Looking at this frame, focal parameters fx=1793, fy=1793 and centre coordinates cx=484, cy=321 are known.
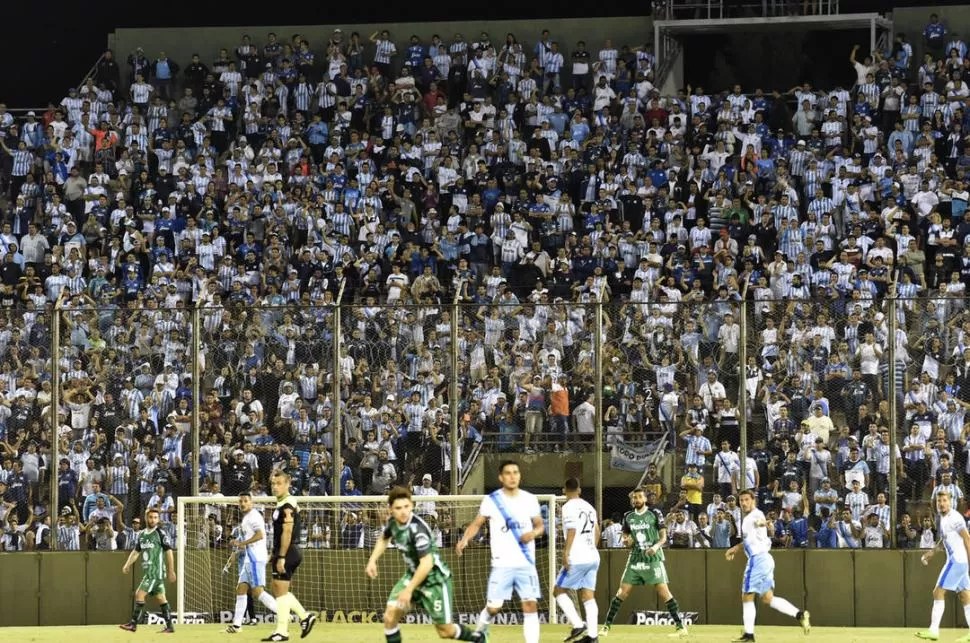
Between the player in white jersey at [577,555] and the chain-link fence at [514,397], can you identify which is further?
the chain-link fence at [514,397]

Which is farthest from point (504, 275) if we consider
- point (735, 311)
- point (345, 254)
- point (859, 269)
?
point (735, 311)

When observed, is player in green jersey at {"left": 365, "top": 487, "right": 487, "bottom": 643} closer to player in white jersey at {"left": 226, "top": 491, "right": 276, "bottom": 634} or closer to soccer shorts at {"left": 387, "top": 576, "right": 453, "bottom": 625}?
soccer shorts at {"left": 387, "top": 576, "right": 453, "bottom": 625}

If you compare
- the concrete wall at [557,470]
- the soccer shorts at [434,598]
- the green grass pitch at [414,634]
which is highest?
the concrete wall at [557,470]

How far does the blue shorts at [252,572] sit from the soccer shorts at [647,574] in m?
4.74

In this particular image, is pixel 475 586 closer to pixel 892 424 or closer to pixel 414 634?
pixel 414 634

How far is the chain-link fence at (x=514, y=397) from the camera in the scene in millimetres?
25531

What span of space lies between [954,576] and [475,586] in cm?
745

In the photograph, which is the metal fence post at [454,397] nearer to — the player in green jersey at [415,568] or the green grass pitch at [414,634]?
the green grass pitch at [414,634]

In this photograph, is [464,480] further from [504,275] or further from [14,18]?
[14,18]

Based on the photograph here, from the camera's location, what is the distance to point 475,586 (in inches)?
1037

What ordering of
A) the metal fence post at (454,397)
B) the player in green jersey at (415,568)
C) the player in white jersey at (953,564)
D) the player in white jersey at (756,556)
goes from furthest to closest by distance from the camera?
the metal fence post at (454,397)
the player in white jersey at (756,556)
the player in white jersey at (953,564)
the player in green jersey at (415,568)

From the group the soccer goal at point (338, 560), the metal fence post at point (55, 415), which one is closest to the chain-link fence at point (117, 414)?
the metal fence post at point (55, 415)

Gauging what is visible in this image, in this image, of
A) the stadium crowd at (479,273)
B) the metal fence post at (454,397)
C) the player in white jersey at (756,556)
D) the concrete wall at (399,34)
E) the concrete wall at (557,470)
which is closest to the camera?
the player in white jersey at (756,556)

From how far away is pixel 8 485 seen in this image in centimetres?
2673
